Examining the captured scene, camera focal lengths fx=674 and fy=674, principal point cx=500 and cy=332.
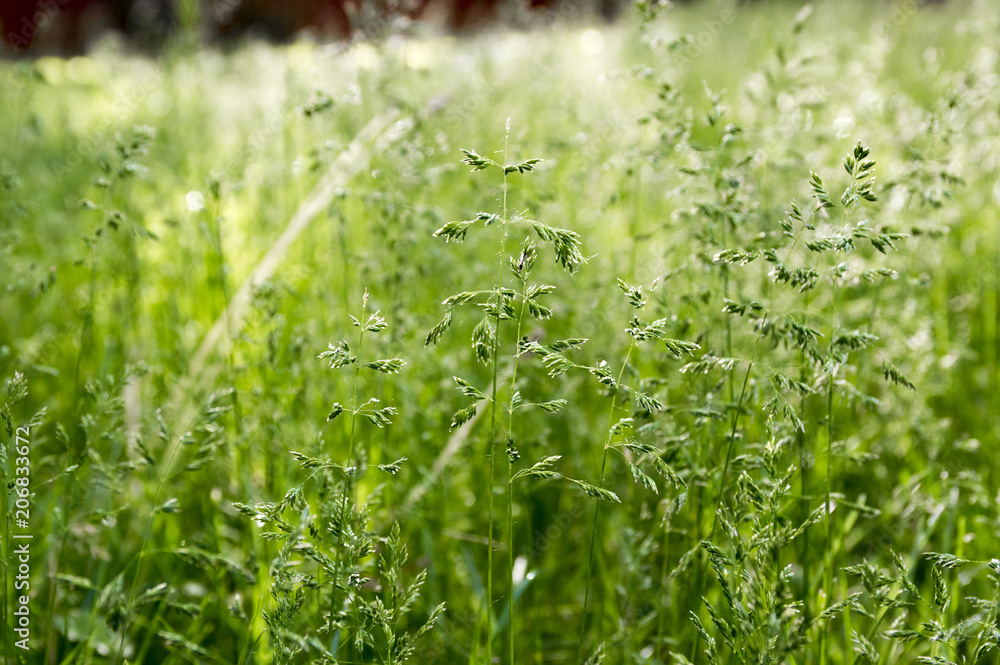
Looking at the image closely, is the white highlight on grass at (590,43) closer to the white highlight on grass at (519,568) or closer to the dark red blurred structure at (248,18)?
the dark red blurred structure at (248,18)

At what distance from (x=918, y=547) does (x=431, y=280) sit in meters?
1.77

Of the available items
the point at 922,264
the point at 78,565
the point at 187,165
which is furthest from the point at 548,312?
the point at 187,165

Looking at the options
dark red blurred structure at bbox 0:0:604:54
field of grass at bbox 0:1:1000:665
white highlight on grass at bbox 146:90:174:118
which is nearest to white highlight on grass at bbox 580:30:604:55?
dark red blurred structure at bbox 0:0:604:54

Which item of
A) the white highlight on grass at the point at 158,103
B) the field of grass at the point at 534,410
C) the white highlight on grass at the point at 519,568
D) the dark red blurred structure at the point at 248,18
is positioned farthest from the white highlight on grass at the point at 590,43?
the white highlight on grass at the point at 519,568

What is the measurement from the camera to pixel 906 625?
1.60 m

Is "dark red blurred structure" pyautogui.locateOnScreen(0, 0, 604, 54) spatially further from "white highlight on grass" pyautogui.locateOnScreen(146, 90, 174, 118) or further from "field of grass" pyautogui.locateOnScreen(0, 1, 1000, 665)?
"field of grass" pyautogui.locateOnScreen(0, 1, 1000, 665)

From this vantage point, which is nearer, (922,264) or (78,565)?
(78,565)

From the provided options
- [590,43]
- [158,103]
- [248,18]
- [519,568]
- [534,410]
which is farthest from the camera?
[248,18]

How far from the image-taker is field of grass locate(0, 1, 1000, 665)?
1.14 metres

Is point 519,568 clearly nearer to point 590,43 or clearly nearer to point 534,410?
point 534,410

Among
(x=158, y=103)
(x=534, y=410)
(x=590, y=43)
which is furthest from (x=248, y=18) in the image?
(x=534, y=410)

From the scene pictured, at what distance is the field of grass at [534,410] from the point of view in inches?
44.9

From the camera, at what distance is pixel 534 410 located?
6.93ft

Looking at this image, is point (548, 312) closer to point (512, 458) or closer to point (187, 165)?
point (512, 458)
